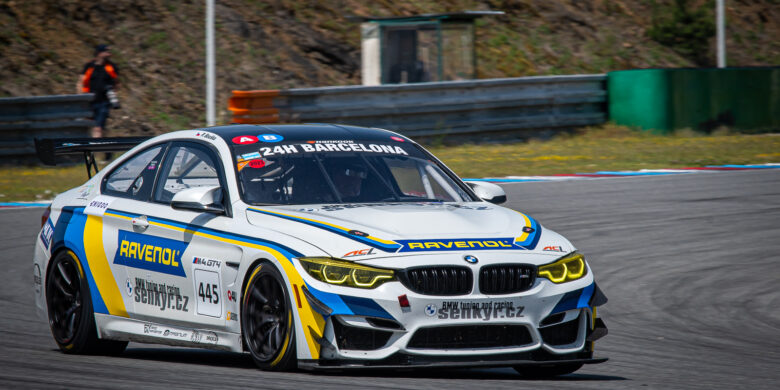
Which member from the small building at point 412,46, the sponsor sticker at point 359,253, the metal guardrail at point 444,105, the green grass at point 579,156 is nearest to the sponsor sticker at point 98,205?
the sponsor sticker at point 359,253

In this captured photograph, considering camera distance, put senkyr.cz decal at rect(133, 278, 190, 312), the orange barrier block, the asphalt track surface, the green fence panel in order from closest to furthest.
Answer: the asphalt track surface < senkyr.cz decal at rect(133, 278, 190, 312) < the orange barrier block < the green fence panel

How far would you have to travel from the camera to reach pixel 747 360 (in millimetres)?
6926

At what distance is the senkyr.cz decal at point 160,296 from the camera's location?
671 centimetres

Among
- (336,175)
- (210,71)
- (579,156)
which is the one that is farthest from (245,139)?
(210,71)

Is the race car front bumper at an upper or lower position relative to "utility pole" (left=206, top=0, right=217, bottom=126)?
lower

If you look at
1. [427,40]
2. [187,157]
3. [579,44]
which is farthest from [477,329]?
[579,44]

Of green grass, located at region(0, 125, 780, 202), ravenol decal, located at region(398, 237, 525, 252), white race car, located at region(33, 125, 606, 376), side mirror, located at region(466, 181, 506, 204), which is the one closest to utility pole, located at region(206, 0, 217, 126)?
green grass, located at region(0, 125, 780, 202)

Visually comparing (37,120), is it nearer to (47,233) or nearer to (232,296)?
(47,233)

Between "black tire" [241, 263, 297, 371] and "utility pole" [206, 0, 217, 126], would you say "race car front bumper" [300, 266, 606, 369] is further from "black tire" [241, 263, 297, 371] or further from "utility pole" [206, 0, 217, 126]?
"utility pole" [206, 0, 217, 126]

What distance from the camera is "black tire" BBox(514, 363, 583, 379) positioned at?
6.24 m

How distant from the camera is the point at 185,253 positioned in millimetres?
6660

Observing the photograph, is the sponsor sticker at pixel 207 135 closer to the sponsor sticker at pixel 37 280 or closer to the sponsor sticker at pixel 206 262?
the sponsor sticker at pixel 206 262

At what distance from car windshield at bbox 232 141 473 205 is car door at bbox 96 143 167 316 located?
760mm

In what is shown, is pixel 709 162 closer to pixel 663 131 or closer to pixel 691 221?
pixel 663 131
